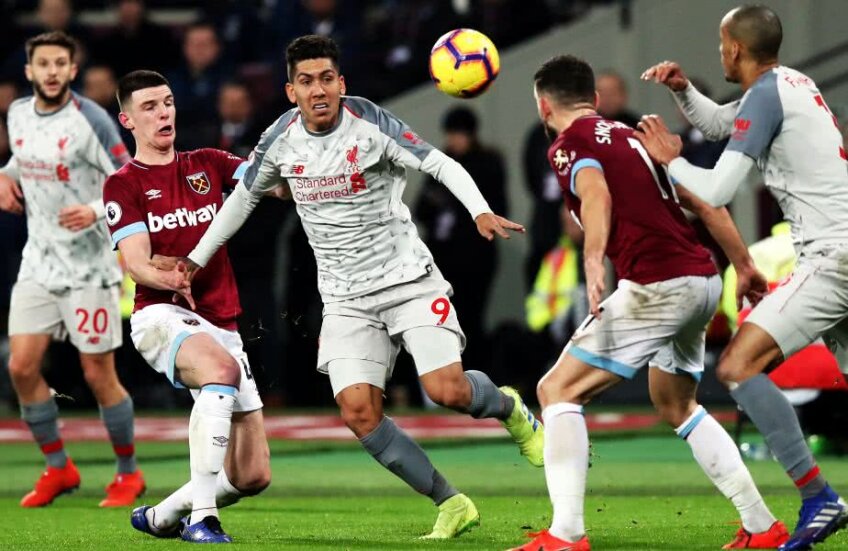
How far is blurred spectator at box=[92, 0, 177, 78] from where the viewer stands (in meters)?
16.7

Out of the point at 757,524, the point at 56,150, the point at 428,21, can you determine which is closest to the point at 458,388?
the point at 757,524

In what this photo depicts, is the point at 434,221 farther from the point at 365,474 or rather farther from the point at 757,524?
the point at 757,524

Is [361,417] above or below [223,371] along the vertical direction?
below

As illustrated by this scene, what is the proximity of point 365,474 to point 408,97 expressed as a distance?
7245mm

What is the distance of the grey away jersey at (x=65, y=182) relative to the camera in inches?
366

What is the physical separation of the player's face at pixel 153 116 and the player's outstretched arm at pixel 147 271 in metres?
0.51

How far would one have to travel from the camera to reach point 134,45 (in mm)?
16844

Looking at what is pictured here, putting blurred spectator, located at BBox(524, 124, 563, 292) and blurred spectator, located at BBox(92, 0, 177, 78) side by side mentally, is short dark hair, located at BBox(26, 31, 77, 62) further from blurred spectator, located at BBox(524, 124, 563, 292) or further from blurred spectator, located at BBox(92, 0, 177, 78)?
blurred spectator, located at BBox(92, 0, 177, 78)

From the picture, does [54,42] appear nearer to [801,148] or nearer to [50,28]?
[801,148]

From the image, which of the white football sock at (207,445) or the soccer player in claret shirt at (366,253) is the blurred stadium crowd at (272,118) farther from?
the white football sock at (207,445)

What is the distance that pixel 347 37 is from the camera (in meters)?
16.7

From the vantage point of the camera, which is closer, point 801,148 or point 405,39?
point 801,148

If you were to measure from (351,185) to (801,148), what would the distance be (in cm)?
204

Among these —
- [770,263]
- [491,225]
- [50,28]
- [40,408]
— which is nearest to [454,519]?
[491,225]
